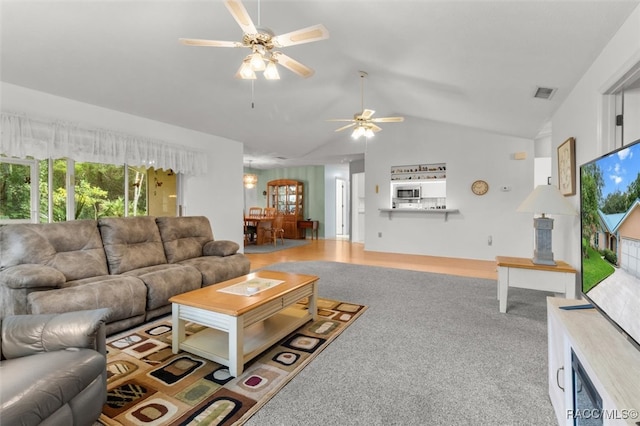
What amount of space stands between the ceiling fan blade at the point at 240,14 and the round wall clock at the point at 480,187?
5.30 metres

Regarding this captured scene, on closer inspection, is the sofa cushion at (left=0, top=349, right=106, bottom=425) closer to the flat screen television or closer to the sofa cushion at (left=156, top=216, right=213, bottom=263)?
the flat screen television

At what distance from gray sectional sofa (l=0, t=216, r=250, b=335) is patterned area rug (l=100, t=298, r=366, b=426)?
0.36 metres

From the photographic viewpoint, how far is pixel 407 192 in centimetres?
651

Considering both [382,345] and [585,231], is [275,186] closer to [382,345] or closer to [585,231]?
[382,345]

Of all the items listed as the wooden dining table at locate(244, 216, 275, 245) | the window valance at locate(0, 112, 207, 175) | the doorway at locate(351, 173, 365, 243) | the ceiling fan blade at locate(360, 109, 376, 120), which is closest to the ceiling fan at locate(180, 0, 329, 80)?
the ceiling fan blade at locate(360, 109, 376, 120)

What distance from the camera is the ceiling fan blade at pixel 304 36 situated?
202 cm

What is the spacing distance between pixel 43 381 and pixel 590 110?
400 cm

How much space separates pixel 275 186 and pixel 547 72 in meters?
8.08

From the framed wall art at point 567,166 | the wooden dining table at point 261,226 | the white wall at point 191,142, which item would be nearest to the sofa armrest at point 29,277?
the white wall at point 191,142

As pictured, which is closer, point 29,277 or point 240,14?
point 240,14

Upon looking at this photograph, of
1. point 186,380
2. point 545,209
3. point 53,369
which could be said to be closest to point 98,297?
point 186,380

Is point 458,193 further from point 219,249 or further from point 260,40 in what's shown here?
point 260,40

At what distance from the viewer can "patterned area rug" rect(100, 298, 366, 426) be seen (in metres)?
1.52

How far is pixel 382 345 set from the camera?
229 centimetres
